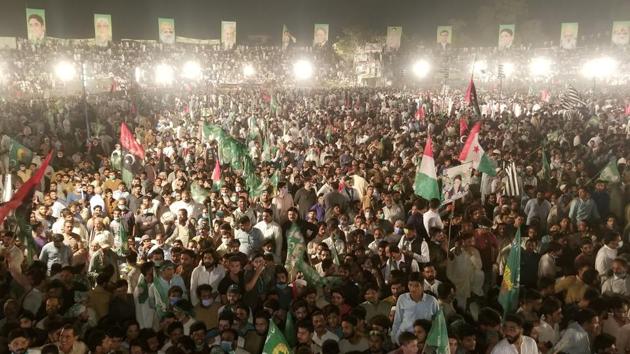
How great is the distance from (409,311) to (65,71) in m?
39.2

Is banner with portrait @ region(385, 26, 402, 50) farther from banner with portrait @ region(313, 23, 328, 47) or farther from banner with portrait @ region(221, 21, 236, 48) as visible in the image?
banner with portrait @ region(221, 21, 236, 48)

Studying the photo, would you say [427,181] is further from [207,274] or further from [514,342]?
[514,342]

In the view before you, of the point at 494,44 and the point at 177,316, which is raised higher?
the point at 494,44

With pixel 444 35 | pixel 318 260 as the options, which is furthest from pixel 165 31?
pixel 318 260

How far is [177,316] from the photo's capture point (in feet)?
19.4

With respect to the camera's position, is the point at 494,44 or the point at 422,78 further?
the point at 494,44

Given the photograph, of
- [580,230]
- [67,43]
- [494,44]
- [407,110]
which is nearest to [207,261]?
[580,230]

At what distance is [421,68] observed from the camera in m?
58.1

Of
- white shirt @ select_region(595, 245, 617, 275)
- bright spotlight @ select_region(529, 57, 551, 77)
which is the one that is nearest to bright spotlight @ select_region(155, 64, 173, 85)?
bright spotlight @ select_region(529, 57, 551, 77)

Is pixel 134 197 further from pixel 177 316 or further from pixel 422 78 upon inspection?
pixel 422 78

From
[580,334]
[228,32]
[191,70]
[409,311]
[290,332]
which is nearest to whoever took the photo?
[580,334]

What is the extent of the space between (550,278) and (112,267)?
5.05 m

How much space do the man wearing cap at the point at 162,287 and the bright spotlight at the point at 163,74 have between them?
47066mm

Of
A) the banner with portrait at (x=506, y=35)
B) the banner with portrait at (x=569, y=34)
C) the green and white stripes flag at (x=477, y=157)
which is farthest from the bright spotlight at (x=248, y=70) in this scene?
the green and white stripes flag at (x=477, y=157)
